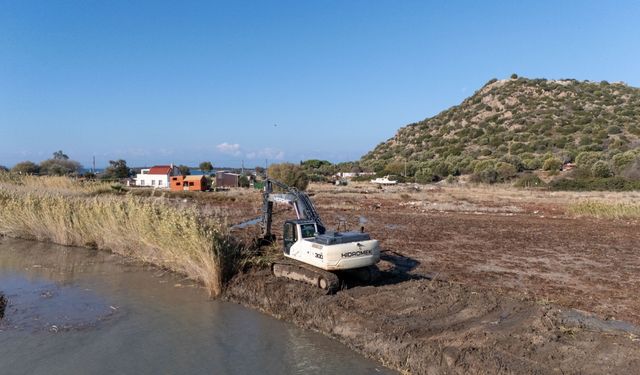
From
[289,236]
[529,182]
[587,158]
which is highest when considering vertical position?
[587,158]

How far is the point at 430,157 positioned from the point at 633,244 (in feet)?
199

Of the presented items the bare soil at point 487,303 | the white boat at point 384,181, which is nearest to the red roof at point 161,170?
the white boat at point 384,181

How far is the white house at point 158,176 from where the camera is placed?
2103 inches

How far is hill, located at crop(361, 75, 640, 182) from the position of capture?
56.3m

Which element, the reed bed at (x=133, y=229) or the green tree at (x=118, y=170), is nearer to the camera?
the reed bed at (x=133, y=229)

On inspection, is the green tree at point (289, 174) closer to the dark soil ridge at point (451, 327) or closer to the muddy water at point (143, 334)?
the muddy water at point (143, 334)

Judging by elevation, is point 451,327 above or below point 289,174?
below

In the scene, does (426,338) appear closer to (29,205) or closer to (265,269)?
(265,269)

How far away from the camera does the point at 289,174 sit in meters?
46.9

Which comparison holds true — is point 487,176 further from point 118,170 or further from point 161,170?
point 118,170

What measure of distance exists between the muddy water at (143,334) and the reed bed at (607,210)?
70.7 feet

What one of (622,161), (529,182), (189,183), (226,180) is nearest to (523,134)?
(622,161)

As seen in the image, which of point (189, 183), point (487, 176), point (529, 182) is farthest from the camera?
point (487, 176)

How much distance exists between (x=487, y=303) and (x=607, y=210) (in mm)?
19731
